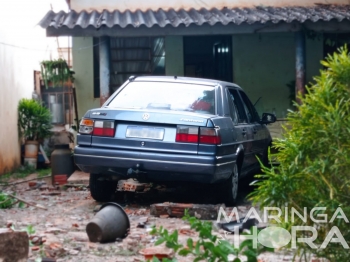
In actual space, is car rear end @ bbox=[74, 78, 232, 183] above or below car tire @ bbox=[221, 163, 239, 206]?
above

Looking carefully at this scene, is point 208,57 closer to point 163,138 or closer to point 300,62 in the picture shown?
point 300,62

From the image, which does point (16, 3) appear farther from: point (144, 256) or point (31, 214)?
point (144, 256)

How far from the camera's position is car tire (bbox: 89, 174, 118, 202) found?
7.46 meters

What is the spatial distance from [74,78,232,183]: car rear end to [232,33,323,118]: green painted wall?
560cm

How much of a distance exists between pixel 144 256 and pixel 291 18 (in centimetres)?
638

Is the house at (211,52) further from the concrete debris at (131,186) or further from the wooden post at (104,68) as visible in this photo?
the concrete debris at (131,186)

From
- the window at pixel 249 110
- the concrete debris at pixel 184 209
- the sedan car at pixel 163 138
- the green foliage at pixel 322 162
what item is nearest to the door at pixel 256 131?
the window at pixel 249 110

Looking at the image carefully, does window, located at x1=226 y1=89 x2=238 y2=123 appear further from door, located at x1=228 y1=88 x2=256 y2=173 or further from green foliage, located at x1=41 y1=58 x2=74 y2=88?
green foliage, located at x1=41 y1=58 x2=74 y2=88

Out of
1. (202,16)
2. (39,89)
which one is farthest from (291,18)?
(39,89)

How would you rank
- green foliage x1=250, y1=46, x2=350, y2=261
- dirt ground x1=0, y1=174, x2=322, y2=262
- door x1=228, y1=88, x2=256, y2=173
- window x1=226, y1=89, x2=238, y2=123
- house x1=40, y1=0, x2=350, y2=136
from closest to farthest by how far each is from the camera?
green foliage x1=250, y1=46, x2=350, y2=261 < dirt ground x1=0, y1=174, x2=322, y2=262 < window x1=226, y1=89, x2=238, y2=123 < door x1=228, y1=88, x2=256, y2=173 < house x1=40, y1=0, x2=350, y2=136

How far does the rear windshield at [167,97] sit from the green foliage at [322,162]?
3.61 m

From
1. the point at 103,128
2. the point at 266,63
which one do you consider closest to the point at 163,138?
the point at 103,128

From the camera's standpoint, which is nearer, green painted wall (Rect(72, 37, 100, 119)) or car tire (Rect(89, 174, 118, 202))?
car tire (Rect(89, 174, 118, 202))

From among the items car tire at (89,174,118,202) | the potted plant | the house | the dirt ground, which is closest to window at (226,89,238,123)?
the dirt ground
